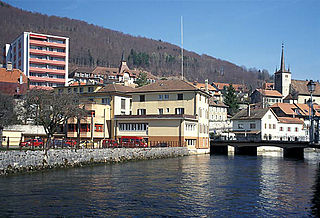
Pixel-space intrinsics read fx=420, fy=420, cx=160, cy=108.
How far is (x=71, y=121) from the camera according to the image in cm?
7138

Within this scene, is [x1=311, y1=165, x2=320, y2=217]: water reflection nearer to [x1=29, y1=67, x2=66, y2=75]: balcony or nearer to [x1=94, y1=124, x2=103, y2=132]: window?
[x1=94, y1=124, x2=103, y2=132]: window

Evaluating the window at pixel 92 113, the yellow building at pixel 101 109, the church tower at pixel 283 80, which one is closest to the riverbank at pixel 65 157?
the yellow building at pixel 101 109

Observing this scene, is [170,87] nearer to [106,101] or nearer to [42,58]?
[106,101]

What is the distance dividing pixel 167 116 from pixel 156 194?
4045 centimetres

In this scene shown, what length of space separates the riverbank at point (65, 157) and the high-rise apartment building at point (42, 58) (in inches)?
3072

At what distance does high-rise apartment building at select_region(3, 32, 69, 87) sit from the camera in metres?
128

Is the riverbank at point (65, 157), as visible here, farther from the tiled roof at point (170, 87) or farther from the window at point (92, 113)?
the window at point (92, 113)

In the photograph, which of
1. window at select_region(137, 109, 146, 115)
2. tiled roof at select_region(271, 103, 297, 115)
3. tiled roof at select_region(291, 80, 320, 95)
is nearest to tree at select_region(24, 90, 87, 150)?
window at select_region(137, 109, 146, 115)

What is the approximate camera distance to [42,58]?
431 feet

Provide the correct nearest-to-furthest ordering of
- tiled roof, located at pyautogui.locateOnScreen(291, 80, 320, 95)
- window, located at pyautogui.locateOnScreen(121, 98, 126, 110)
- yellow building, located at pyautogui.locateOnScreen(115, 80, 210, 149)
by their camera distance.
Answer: yellow building, located at pyautogui.locateOnScreen(115, 80, 210, 149)
window, located at pyautogui.locateOnScreen(121, 98, 126, 110)
tiled roof, located at pyautogui.locateOnScreen(291, 80, 320, 95)

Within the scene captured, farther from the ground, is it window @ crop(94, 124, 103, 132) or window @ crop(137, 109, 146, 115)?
window @ crop(137, 109, 146, 115)

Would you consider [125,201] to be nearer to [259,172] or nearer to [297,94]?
[259,172]

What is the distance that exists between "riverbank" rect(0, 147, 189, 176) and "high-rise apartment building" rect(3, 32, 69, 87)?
78039 millimetres

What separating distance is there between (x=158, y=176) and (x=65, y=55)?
4059 inches
